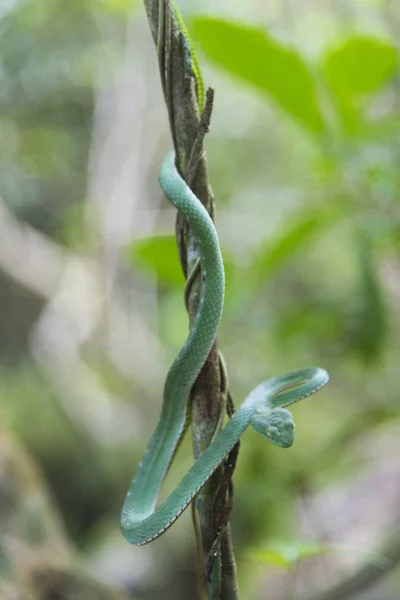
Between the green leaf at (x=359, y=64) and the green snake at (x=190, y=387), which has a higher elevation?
the green leaf at (x=359, y=64)

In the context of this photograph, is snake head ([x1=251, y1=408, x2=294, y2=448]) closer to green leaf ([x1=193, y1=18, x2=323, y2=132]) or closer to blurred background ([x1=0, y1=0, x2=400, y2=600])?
blurred background ([x1=0, y1=0, x2=400, y2=600])

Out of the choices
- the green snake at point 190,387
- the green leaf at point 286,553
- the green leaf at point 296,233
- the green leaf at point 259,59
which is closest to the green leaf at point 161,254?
the green leaf at point 296,233

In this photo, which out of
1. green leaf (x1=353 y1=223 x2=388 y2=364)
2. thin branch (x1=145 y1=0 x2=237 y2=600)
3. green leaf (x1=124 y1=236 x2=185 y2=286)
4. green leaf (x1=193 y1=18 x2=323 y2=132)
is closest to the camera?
thin branch (x1=145 y1=0 x2=237 y2=600)

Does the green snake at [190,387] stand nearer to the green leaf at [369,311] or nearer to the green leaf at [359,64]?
the green leaf at [359,64]

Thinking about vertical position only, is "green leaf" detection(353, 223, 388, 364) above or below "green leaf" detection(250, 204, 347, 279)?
below

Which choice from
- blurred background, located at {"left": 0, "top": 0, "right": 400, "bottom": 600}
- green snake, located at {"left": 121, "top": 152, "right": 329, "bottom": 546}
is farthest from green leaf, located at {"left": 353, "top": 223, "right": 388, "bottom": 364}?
green snake, located at {"left": 121, "top": 152, "right": 329, "bottom": 546}

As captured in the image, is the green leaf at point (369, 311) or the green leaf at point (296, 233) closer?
the green leaf at point (296, 233)

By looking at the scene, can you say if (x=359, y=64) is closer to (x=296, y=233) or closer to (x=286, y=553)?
(x=296, y=233)

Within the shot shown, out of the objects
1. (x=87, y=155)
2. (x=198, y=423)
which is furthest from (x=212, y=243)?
(x=87, y=155)
